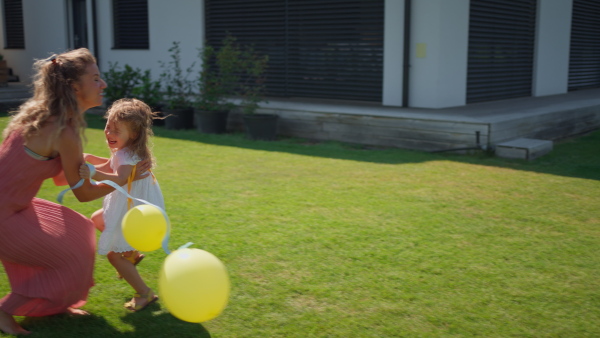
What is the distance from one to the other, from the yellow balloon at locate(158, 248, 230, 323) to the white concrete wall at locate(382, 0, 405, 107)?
28.3 ft

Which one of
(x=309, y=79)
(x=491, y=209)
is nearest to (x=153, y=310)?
(x=491, y=209)

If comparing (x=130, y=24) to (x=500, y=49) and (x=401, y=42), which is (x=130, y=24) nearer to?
(x=401, y=42)

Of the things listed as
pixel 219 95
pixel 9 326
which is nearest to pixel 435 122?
A: pixel 219 95

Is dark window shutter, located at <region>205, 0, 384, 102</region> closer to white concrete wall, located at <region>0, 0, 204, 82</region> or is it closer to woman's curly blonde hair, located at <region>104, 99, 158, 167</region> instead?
white concrete wall, located at <region>0, 0, 204, 82</region>

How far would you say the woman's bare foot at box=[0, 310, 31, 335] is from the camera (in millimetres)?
3055

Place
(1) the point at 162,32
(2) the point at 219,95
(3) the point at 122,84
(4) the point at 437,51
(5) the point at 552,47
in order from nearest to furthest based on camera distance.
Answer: (4) the point at 437,51 → (2) the point at 219,95 → (3) the point at 122,84 → (5) the point at 552,47 → (1) the point at 162,32

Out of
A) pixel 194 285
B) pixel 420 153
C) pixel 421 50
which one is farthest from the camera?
pixel 421 50

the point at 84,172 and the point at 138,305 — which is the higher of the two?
the point at 84,172

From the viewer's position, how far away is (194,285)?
2.63 metres

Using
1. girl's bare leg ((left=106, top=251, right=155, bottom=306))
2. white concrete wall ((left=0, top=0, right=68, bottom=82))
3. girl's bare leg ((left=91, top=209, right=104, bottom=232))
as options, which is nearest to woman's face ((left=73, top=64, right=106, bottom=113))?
girl's bare leg ((left=91, top=209, right=104, bottom=232))

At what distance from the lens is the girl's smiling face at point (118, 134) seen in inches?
132

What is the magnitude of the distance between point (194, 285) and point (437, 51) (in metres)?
8.62

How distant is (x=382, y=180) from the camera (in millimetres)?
6918

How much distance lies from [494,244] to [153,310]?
8.68 ft
